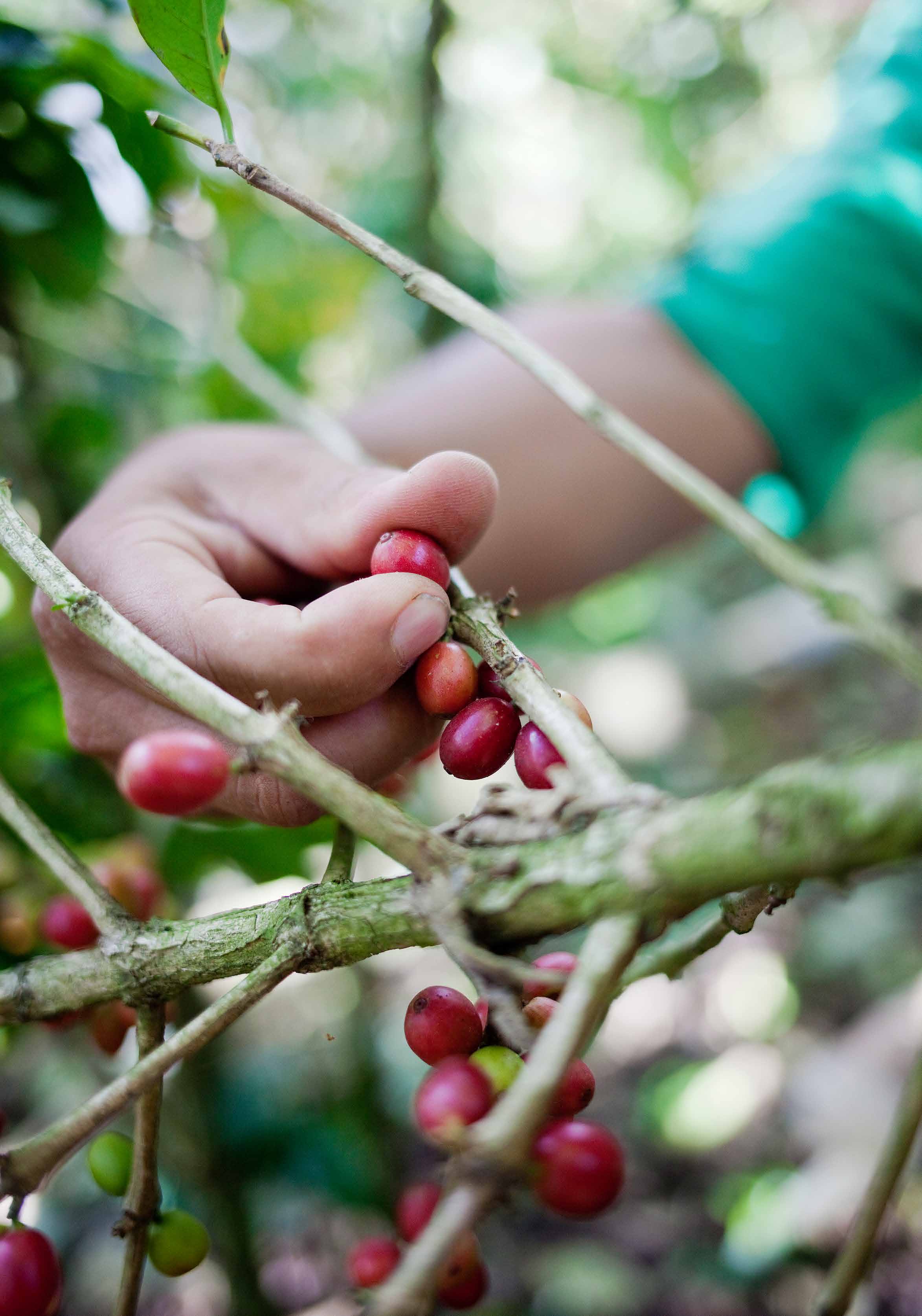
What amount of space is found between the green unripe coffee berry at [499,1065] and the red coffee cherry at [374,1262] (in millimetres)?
356

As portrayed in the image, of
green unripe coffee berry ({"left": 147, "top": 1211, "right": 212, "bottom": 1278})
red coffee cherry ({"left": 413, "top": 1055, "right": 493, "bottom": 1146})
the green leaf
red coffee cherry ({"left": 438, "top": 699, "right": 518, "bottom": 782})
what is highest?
the green leaf

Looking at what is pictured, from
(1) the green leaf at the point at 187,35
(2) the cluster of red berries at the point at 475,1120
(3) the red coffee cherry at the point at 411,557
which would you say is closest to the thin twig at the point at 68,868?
(2) the cluster of red berries at the point at 475,1120

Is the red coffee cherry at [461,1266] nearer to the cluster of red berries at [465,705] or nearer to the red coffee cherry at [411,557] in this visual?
the cluster of red berries at [465,705]

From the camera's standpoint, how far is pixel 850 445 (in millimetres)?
2381

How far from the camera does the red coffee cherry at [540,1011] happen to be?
77 centimetres

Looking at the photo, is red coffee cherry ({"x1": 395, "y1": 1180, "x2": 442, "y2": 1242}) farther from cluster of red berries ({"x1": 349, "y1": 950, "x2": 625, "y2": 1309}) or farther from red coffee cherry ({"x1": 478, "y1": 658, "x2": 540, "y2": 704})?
red coffee cherry ({"x1": 478, "y1": 658, "x2": 540, "y2": 704})

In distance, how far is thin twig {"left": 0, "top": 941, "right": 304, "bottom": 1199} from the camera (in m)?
0.65

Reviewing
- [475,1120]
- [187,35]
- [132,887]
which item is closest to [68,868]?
[475,1120]

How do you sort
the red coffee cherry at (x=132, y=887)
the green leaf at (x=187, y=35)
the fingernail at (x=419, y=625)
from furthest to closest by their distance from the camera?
the red coffee cherry at (x=132, y=887), the green leaf at (x=187, y=35), the fingernail at (x=419, y=625)

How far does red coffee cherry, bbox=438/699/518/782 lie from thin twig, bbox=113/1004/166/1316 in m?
0.35

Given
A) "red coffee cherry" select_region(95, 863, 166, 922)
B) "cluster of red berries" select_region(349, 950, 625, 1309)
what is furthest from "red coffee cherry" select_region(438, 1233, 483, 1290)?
"red coffee cherry" select_region(95, 863, 166, 922)

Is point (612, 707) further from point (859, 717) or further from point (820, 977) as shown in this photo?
point (820, 977)

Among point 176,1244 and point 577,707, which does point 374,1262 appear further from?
point 577,707

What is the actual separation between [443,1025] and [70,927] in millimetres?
798
